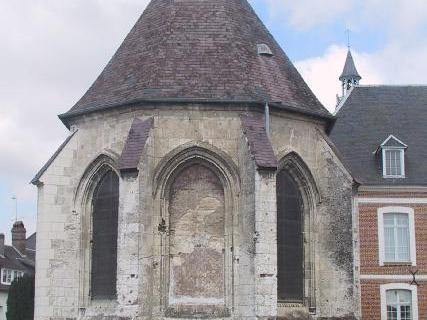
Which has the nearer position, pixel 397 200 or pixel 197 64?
pixel 197 64

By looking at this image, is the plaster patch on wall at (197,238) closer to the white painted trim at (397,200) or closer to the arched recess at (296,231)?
the arched recess at (296,231)

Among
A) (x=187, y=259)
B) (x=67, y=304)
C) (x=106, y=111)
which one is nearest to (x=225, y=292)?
(x=187, y=259)

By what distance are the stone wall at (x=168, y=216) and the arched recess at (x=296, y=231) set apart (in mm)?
135

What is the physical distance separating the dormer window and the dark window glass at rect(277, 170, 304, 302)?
11000 mm

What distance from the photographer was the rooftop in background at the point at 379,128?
100 feet

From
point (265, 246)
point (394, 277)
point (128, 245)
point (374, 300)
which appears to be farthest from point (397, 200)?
point (128, 245)

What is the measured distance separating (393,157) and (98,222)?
14569mm

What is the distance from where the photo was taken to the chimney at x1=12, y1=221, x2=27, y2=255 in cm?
5497

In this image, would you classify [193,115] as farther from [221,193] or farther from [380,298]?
[380,298]

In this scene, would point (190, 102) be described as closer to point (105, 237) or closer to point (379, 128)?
point (105, 237)

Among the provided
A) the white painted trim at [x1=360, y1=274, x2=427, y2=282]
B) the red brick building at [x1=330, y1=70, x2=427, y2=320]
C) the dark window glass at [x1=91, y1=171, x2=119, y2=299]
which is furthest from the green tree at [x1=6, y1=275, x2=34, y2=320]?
the dark window glass at [x1=91, y1=171, x2=119, y2=299]

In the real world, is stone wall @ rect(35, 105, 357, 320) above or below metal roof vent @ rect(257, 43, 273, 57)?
below

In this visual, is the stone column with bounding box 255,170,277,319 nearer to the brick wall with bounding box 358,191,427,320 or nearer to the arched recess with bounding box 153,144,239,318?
the arched recess with bounding box 153,144,239,318

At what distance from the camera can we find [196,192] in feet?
63.3
